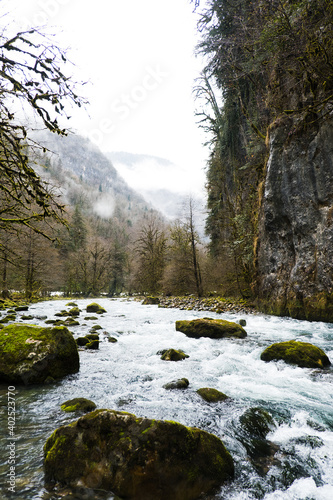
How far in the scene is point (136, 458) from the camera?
2209 mm

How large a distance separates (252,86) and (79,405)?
20.2 metres

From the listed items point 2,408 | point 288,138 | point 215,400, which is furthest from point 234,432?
point 288,138

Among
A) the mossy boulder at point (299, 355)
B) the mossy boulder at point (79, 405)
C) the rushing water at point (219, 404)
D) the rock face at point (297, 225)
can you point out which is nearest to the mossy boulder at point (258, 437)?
the rushing water at point (219, 404)

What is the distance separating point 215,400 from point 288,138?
11634 millimetres

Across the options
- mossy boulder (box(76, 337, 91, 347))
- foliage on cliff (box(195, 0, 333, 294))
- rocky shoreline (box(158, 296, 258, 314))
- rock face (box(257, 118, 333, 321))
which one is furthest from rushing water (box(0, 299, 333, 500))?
foliage on cliff (box(195, 0, 333, 294))

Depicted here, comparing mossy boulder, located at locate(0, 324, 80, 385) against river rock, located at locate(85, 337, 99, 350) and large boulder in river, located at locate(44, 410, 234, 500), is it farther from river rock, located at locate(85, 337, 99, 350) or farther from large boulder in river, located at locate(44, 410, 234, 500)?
large boulder in river, located at locate(44, 410, 234, 500)

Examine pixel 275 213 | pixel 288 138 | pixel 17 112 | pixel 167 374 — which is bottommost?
pixel 167 374

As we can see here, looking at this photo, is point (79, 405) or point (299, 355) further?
point (299, 355)

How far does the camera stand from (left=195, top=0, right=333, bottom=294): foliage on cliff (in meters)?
8.84

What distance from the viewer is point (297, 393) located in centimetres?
422

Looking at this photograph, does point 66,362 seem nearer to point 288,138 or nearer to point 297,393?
point 297,393

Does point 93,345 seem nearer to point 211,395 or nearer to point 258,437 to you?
point 211,395

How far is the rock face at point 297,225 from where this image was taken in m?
9.26

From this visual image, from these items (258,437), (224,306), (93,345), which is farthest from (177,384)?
(224,306)
